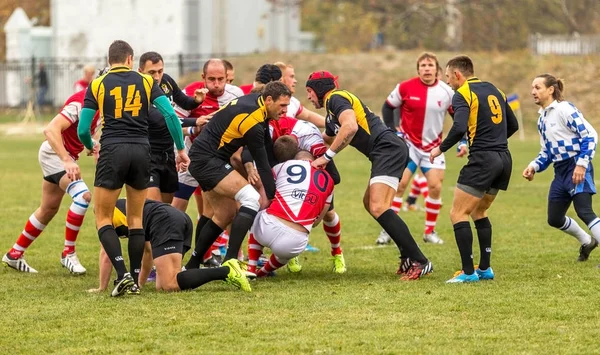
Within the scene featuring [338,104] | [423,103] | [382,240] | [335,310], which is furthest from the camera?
[423,103]

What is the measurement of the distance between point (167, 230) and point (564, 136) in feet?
12.5

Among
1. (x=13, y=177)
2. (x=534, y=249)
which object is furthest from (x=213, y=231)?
(x=13, y=177)

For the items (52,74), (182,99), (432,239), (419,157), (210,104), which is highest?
(182,99)

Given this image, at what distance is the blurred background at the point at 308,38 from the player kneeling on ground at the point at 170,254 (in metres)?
24.9

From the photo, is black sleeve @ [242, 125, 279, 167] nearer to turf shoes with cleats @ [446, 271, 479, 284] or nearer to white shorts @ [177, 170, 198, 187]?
white shorts @ [177, 170, 198, 187]

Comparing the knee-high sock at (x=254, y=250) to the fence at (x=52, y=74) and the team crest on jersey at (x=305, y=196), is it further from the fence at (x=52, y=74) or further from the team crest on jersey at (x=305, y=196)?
the fence at (x=52, y=74)

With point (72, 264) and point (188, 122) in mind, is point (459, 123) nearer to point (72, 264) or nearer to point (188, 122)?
point (188, 122)

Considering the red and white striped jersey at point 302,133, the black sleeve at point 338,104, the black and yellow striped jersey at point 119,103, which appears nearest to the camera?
the black and yellow striped jersey at point 119,103

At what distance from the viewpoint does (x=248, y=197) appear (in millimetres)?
9047

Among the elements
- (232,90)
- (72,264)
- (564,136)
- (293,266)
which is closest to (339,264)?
(293,266)

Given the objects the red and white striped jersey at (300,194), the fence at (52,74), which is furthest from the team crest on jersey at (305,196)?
the fence at (52,74)

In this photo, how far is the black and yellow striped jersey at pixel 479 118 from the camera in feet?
29.2

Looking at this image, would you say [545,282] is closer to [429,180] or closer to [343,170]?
[429,180]

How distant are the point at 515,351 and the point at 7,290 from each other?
4608 mm
